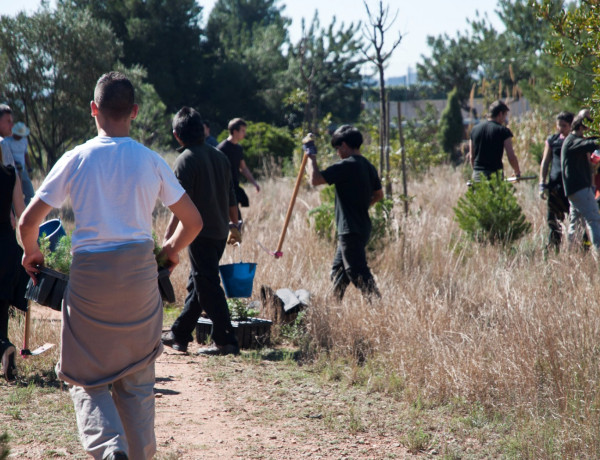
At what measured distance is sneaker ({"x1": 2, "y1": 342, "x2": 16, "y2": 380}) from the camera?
4727 mm

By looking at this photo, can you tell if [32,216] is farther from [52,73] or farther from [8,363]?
[52,73]

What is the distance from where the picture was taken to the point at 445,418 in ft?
13.5

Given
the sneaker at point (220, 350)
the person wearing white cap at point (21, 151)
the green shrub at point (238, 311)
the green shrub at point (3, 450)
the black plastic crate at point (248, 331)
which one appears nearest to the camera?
the green shrub at point (3, 450)

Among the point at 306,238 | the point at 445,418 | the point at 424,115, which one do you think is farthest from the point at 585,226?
the point at 424,115

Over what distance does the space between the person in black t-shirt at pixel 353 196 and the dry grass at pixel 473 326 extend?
11.1 inches

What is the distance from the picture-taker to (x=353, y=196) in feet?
19.4

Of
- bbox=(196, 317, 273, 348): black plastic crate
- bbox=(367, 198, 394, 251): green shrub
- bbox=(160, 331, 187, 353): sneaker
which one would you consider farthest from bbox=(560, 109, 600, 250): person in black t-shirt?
bbox=(160, 331, 187, 353): sneaker

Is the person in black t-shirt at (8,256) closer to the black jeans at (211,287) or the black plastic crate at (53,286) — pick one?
the black jeans at (211,287)

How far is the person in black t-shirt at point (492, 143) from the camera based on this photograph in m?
8.36

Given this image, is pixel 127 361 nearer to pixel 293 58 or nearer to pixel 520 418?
pixel 520 418

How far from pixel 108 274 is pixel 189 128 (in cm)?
290

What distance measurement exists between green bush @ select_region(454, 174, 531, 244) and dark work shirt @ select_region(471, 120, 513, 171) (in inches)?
8.7

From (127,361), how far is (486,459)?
6.19 feet

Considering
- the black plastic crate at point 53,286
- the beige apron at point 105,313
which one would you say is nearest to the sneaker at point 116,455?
the beige apron at point 105,313
